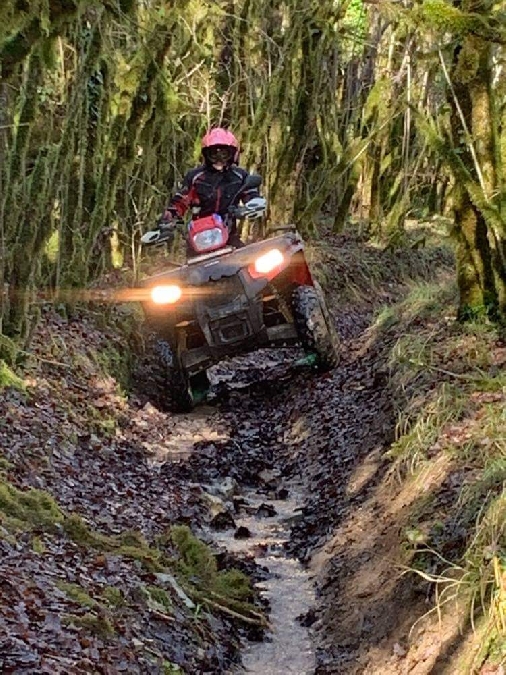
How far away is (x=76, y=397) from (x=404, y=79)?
1514cm

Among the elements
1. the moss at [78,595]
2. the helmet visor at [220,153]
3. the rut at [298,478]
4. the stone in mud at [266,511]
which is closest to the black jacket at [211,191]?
the helmet visor at [220,153]

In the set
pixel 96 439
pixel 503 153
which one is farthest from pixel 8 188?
pixel 503 153

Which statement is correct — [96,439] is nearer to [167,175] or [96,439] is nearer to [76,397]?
[76,397]

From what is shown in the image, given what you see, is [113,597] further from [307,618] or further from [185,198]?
[185,198]

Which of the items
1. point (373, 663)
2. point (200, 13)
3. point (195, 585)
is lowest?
point (373, 663)

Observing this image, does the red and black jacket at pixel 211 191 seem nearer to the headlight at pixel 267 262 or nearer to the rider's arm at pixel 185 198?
the rider's arm at pixel 185 198

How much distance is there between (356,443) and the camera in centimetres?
792

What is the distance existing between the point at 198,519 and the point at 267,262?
3007 mm

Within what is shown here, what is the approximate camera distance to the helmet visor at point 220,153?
9977mm

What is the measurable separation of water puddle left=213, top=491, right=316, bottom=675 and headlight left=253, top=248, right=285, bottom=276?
7.27 ft

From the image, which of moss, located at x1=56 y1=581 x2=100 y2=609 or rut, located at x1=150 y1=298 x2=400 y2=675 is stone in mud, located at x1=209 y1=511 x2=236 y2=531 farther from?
moss, located at x1=56 y1=581 x2=100 y2=609

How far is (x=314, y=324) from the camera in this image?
31.7 ft

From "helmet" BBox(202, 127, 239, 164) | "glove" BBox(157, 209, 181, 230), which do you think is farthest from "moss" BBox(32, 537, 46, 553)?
"helmet" BBox(202, 127, 239, 164)

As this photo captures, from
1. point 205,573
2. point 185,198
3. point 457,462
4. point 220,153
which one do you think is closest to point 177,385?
point 185,198
